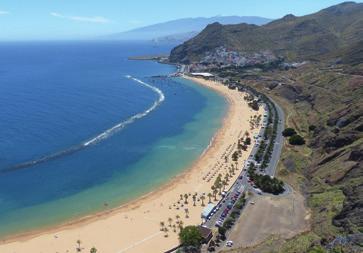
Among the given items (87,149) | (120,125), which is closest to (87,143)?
(87,149)

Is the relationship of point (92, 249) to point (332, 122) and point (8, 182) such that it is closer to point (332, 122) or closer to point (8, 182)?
point (8, 182)

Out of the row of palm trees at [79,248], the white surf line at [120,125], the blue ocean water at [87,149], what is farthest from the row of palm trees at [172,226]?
the white surf line at [120,125]

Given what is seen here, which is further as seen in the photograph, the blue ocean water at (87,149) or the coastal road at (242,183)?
the blue ocean water at (87,149)

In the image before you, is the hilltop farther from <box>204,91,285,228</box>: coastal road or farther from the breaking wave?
the breaking wave

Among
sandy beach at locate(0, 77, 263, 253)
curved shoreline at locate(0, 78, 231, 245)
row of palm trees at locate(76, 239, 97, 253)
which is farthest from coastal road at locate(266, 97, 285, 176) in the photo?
row of palm trees at locate(76, 239, 97, 253)

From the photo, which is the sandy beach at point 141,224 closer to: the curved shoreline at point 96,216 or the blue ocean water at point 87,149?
the curved shoreline at point 96,216

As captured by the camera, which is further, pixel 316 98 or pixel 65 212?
pixel 316 98

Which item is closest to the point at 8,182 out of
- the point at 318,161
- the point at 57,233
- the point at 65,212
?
the point at 65,212

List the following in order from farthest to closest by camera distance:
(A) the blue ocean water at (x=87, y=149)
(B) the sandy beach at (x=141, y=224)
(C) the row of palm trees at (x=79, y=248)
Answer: (A) the blue ocean water at (x=87, y=149)
(B) the sandy beach at (x=141, y=224)
(C) the row of palm trees at (x=79, y=248)

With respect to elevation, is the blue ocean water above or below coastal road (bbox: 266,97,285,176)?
below
